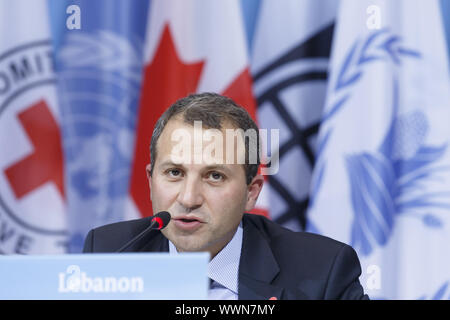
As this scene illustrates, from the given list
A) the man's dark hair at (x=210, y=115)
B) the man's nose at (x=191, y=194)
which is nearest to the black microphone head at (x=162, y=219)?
the man's nose at (x=191, y=194)

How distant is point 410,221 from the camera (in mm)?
2949

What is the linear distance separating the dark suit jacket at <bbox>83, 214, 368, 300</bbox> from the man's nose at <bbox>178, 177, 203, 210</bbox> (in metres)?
0.24

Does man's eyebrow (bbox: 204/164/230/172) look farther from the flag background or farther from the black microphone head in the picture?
the flag background

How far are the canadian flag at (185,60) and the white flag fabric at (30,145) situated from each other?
0.44m

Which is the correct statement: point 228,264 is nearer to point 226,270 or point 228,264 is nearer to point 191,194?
point 226,270

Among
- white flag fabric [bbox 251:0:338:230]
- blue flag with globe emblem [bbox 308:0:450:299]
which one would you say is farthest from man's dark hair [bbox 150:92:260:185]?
white flag fabric [bbox 251:0:338:230]

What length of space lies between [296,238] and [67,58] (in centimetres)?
182

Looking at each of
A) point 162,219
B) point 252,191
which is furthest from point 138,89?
point 162,219

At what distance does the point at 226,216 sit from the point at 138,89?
1.67 m

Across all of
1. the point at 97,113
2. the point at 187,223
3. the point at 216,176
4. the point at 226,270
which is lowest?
the point at 226,270

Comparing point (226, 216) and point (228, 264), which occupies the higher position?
point (226, 216)

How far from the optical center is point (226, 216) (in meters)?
1.68
